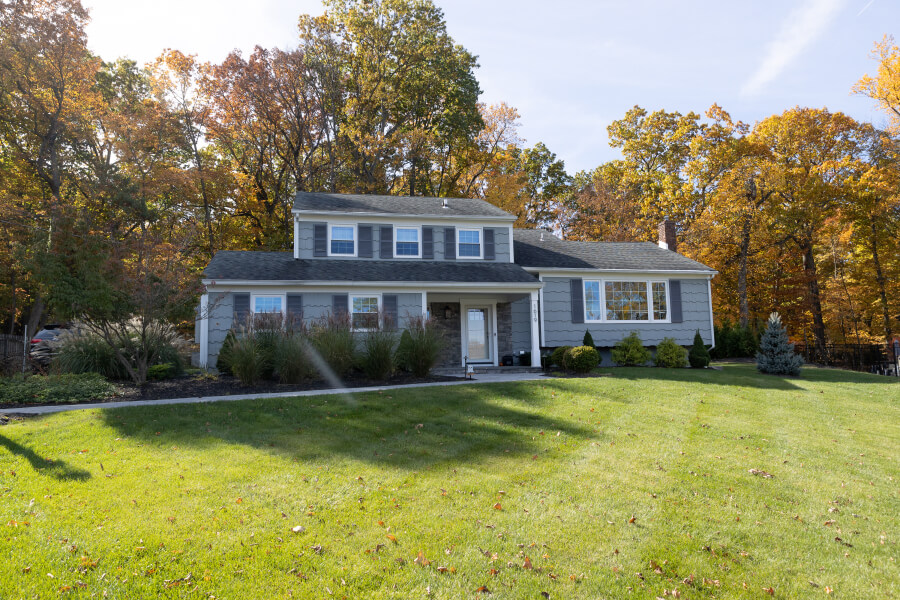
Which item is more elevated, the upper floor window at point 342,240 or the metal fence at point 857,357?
the upper floor window at point 342,240

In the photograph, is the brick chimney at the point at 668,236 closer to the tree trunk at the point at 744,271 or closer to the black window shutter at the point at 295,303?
the tree trunk at the point at 744,271

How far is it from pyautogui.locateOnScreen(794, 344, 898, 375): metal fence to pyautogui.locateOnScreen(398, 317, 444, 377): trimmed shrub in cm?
1610

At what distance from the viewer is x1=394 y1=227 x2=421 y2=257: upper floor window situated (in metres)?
17.4

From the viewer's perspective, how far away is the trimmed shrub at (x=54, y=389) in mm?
9234

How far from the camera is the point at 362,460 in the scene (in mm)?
5906

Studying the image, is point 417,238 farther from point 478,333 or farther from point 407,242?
point 478,333

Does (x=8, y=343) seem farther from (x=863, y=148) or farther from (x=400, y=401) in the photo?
(x=863, y=148)

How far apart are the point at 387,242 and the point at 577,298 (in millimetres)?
6676

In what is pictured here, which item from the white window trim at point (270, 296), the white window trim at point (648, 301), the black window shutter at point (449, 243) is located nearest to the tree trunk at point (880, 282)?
the white window trim at point (648, 301)

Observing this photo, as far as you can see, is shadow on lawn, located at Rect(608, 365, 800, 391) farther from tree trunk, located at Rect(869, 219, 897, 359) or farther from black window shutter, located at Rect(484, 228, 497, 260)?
tree trunk, located at Rect(869, 219, 897, 359)

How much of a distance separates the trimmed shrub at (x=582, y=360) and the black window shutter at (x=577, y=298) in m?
4.07

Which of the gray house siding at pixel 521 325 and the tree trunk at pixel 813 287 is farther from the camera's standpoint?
the tree trunk at pixel 813 287

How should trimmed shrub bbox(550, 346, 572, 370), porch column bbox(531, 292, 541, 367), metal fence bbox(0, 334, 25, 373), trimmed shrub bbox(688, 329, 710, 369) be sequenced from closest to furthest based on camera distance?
metal fence bbox(0, 334, 25, 373), trimmed shrub bbox(550, 346, 572, 370), porch column bbox(531, 292, 541, 367), trimmed shrub bbox(688, 329, 710, 369)

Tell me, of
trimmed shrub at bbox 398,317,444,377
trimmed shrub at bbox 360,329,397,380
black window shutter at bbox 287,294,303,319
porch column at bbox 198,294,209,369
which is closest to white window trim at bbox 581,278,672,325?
trimmed shrub at bbox 398,317,444,377
